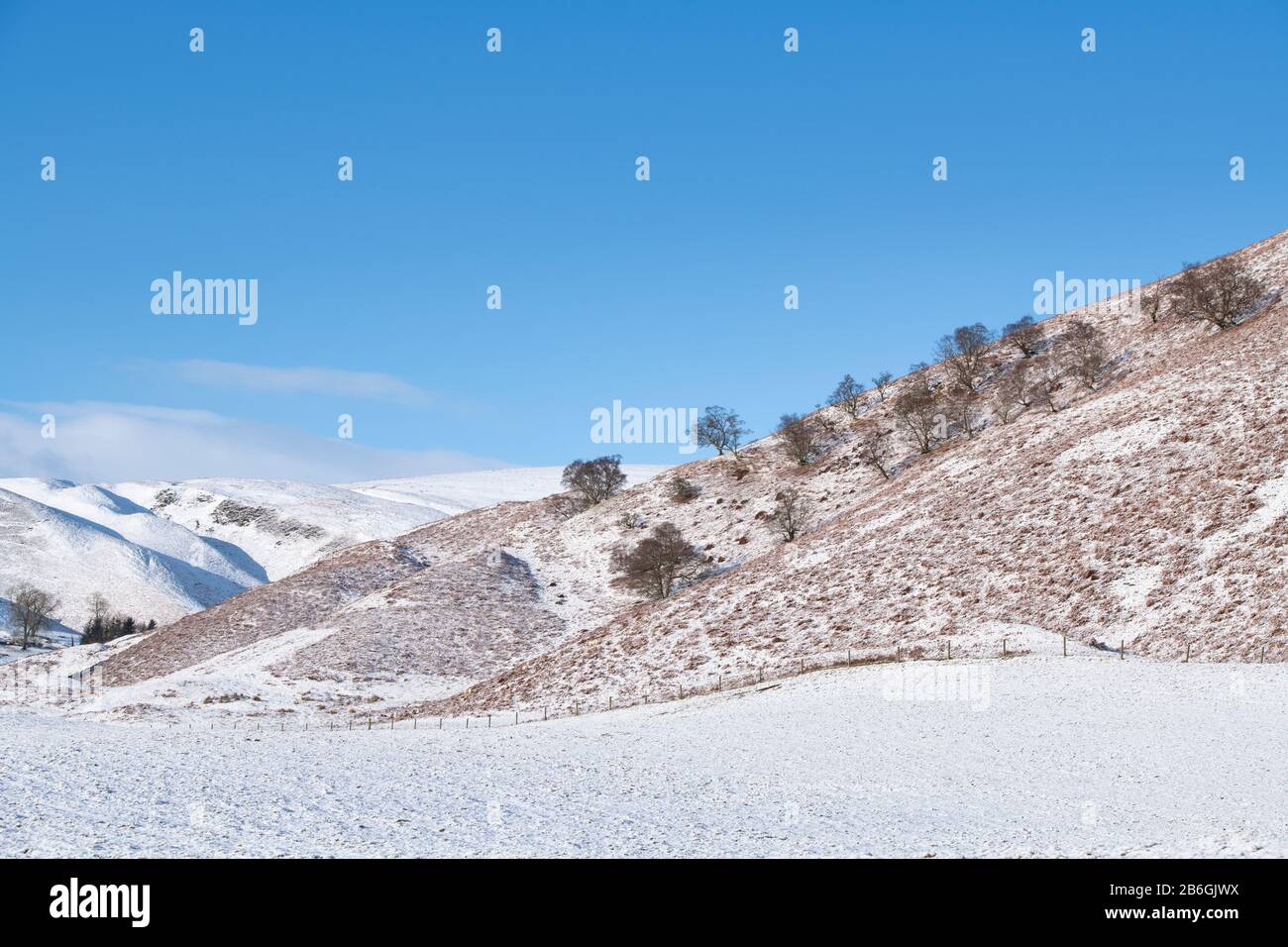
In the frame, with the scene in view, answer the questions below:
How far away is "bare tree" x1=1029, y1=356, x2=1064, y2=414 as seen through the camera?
74188 millimetres

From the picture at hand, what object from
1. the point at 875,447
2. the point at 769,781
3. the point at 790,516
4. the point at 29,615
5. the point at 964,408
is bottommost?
the point at 769,781

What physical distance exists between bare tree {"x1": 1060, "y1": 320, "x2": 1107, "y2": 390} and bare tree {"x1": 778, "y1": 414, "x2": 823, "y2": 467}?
921 inches

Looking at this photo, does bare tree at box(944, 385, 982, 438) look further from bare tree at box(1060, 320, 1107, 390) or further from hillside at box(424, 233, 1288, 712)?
bare tree at box(1060, 320, 1107, 390)

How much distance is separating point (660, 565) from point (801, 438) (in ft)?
85.6

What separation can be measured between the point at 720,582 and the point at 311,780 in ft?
137

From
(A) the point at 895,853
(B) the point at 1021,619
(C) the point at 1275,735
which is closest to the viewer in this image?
(A) the point at 895,853

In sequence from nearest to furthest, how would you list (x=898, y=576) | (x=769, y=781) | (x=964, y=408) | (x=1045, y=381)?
1. (x=769, y=781)
2. (x=898, y=576)
3. (x=1045, y=381)
4. (x=964, y=408)

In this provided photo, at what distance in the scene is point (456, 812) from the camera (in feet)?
59.5

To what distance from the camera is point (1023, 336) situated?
9481 centimetres

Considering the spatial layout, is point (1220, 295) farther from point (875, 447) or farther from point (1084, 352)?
point (875, 447)

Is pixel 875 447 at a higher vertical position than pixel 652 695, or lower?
higher

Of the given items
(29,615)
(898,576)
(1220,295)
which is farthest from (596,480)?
(29,615)
